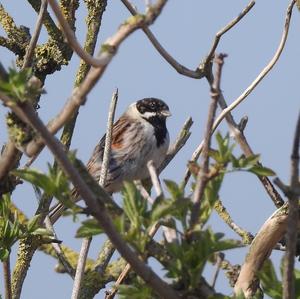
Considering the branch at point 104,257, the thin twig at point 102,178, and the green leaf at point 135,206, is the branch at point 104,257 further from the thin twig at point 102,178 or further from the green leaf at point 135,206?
the green leaf at point 135,206

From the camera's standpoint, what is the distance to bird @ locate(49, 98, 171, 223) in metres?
5.88

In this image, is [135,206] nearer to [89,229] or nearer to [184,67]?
[89,229]

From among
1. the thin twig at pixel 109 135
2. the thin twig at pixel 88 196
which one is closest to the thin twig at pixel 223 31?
the thin twig at pixel 109 135

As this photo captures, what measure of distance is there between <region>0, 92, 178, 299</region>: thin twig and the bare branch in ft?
1.16

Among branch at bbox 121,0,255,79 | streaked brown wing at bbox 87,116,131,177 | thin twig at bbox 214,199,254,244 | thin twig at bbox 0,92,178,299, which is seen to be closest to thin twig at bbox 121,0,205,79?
branch at bbox 121,0,255,79

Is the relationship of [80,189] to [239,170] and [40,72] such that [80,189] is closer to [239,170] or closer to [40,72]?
[239,170]

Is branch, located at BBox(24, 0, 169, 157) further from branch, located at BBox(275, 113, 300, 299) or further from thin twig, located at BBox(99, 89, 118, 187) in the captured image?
thin twig, located at BBox(99, 89, 118, 187)

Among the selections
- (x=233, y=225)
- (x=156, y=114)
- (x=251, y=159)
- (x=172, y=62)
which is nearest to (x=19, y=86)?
(x=251, y=159)

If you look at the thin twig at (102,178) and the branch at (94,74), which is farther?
the thin twig at (102,178)

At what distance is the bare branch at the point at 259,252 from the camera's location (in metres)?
1.65

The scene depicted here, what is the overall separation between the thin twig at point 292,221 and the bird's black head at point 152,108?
5012 millimetres

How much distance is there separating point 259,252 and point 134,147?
14.3 ft

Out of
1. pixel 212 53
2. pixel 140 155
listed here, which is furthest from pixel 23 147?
pixel 140 155

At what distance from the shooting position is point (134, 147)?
19.8 ft
